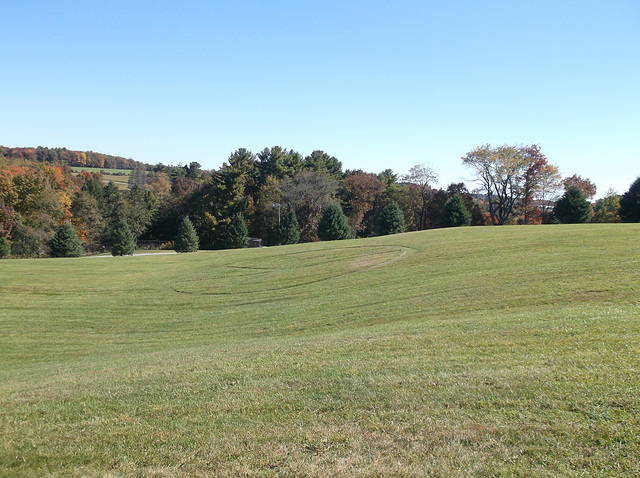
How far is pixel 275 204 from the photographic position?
62.0 meters

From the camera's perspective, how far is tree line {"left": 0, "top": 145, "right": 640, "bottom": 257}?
→ 55188 millimetres

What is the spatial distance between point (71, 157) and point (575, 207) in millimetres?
139883

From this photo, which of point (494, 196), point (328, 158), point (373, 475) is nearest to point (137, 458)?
point (373, 475)

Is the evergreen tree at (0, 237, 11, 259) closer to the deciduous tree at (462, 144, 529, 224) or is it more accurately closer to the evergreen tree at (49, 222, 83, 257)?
the evergreen tree at (49, 222, 83, 257)

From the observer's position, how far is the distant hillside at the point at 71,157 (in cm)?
11562

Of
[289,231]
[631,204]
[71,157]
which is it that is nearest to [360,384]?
[631,204]

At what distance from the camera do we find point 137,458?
489 cm

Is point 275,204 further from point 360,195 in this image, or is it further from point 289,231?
point 360,195

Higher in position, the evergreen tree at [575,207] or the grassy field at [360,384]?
the evergreen tree at [575,207]

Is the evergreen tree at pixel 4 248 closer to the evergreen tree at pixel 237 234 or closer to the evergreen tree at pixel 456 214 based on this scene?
the evergreen tree at pixel 237 234

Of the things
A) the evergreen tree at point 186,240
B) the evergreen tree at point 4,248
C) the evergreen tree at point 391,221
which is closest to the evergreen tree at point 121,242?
the evergreen tree at point 186,240

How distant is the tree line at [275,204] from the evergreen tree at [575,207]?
4.5 inches

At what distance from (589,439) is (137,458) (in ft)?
16.6

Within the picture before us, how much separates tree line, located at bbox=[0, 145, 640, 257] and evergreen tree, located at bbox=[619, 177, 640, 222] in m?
0.14
